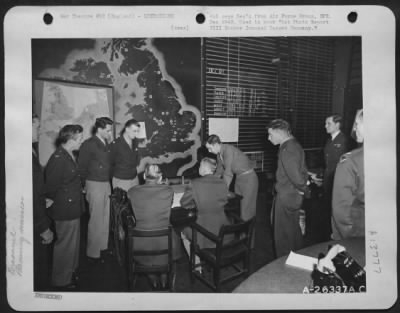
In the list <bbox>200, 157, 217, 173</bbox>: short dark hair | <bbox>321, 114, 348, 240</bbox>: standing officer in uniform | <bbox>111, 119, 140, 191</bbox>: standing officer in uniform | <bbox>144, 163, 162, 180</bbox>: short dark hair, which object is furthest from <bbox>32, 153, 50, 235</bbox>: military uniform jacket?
<bbox>321, 114, 348, 240</bbox>: standing officer in uniform

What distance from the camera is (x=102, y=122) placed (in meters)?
0.78

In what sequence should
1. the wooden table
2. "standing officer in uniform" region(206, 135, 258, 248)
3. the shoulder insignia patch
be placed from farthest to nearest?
"standing officer in uniform" region(206, 135, 258, 248) → the shoulder insignia patch → the wooden table

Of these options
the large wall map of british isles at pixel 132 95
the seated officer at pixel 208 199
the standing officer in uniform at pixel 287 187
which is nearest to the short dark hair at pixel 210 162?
the seated officer at pixel 208 199

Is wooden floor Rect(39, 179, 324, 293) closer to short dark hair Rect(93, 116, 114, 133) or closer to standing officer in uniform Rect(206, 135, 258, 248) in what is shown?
standing officer in uniform Rect(206, 135, 258, 248)

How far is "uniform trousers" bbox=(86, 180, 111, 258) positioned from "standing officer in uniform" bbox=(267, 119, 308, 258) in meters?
0.60

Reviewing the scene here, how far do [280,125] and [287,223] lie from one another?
37 cm

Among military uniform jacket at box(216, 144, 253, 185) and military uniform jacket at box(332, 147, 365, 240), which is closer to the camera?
military uniform jacket at box(332, 147, 365, 240)

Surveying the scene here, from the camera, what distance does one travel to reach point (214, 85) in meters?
0.81

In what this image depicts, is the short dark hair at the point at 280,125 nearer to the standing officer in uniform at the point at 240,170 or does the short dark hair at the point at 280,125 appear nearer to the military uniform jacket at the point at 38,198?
the standing officer in uniform at the point at 240,170

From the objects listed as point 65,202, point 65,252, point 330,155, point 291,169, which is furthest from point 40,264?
point 330,155

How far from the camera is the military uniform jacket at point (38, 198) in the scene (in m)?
0.73

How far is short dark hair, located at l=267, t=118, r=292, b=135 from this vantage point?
0.80 m

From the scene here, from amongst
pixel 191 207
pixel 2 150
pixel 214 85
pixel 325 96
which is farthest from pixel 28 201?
pixel 325 96

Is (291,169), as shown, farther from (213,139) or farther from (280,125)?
(213,139)
